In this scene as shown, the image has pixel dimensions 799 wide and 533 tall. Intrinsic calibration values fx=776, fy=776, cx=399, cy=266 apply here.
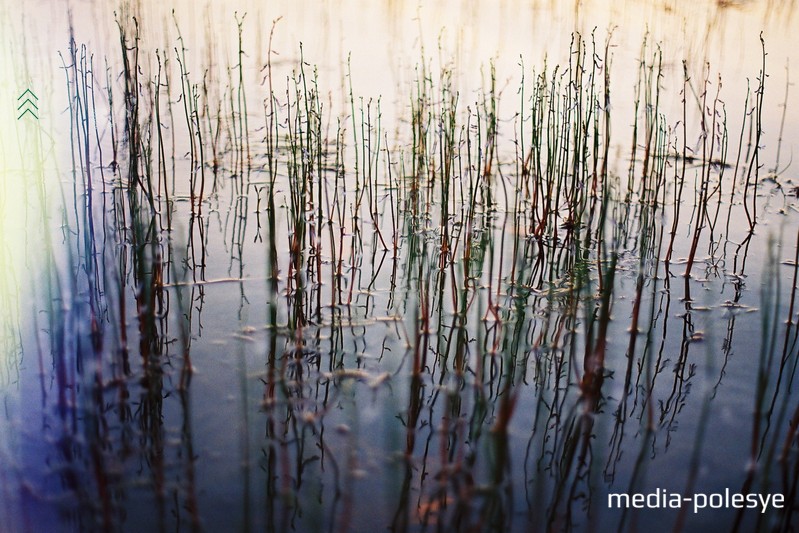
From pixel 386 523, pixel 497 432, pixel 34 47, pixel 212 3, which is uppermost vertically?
pixel 212 3

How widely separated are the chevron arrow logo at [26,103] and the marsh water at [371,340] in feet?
0.09

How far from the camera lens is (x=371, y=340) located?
6.39 feet

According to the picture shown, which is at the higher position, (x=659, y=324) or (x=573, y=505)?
(x=659, y=324)

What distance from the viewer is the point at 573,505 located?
1408 mm

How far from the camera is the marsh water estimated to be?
1396mm

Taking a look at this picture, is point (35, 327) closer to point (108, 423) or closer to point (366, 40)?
point (108, 423)

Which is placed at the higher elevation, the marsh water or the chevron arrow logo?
the chevron arrow logo

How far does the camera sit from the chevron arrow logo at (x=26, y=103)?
10.1 ft

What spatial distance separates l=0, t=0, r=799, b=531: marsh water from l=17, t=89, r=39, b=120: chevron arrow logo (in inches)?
1.0

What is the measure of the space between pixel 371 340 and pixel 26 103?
2044mm

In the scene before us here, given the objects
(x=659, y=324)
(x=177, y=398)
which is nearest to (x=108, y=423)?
(x=177, y=398)

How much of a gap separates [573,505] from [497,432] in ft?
1.02

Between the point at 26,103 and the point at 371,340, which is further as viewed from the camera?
the point at 26,103

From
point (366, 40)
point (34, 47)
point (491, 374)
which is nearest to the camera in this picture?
point (491, 374)
